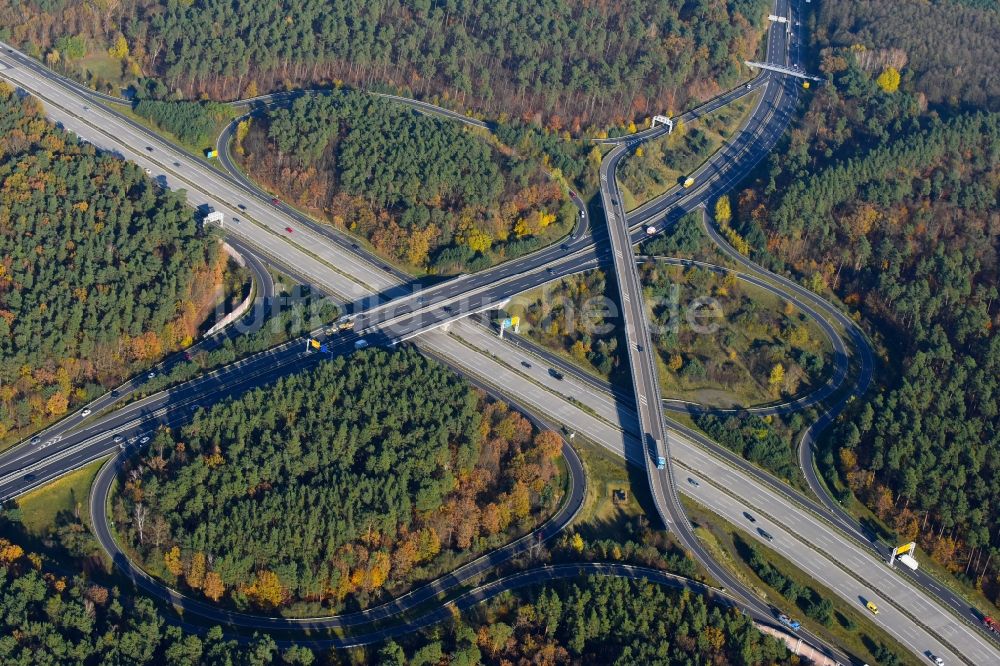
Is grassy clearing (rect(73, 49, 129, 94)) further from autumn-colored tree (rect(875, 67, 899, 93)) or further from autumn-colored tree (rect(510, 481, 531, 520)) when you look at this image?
autumn-colored tree (rect(875, 67, 899, 93))

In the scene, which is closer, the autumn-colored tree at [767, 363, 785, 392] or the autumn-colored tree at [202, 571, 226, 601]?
the autumn-colored tree at [202, 571, 226, 601]

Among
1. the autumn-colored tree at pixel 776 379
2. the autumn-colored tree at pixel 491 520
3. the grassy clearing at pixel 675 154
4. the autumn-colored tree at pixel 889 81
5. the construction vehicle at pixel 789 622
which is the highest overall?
the autumn-colored tree at pixel 889 81

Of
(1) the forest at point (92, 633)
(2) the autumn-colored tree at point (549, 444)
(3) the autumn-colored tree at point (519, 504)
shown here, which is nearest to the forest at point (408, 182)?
(2) the autumn-colored tree at point (549, 444)

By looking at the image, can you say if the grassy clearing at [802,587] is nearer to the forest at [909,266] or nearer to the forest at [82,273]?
the forest at [909,266]

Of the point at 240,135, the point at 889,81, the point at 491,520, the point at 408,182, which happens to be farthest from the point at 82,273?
the point at 889,81

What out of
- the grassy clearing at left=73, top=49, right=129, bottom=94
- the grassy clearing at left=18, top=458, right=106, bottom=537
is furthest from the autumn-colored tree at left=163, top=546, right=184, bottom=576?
the grassy clearing at left=73, top=49, right=129, bottom=94

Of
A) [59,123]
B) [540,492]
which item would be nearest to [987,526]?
[540,492]
